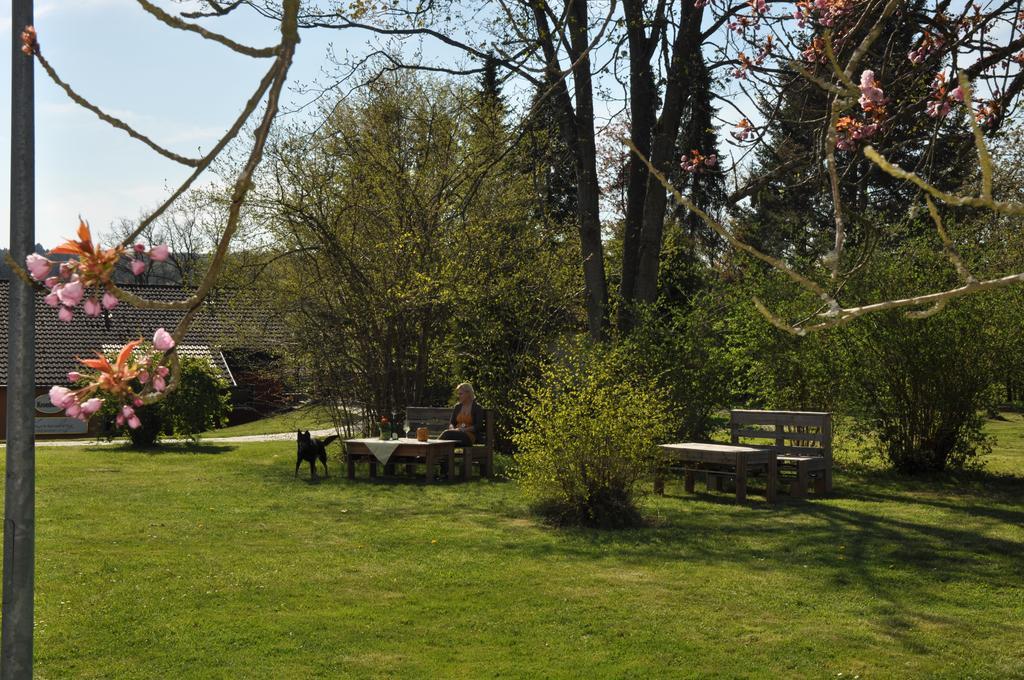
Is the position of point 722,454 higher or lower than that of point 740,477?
higher

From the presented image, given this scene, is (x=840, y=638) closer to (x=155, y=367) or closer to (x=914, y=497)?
(x=155, y=367)

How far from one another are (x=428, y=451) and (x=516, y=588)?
6501mm

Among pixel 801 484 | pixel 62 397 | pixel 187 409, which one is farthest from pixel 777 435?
pixel 187 409

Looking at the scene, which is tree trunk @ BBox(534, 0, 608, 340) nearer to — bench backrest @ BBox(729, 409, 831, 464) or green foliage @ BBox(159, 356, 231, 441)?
bench backrest @ BBox(729, 409, 831, 464)

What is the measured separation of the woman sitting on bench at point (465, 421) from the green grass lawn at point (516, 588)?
76.0 inches

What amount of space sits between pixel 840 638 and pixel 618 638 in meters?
1.37

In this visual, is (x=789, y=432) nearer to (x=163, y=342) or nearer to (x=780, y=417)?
(x=780, y=417)

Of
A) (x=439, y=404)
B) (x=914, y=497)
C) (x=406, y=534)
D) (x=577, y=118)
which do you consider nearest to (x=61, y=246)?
(x=406, y=534)

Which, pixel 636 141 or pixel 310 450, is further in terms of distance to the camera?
pixel 636 141

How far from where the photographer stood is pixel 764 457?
12.8 m

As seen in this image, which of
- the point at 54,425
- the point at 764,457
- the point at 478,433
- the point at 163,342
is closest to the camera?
the point at 163,342

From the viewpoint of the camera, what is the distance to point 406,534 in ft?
33.9

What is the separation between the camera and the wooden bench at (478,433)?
49.1 ft

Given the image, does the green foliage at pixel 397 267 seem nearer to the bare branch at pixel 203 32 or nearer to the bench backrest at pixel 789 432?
the bench backrest at pixel 789 432
